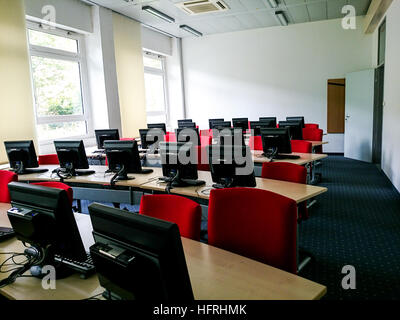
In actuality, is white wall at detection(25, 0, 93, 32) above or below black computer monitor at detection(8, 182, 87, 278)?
above

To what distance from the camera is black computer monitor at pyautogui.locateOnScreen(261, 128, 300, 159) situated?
3834mm

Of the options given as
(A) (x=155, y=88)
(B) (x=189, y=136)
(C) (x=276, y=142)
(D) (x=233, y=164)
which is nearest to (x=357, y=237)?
(C) (x=276, y=142)

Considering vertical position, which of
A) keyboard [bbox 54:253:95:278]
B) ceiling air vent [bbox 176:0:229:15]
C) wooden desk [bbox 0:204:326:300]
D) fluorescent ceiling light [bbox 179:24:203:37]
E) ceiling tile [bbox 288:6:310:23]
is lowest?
wooden desk [bbox 0:204:326:300]

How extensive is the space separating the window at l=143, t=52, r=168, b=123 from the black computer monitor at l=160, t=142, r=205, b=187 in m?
6.16

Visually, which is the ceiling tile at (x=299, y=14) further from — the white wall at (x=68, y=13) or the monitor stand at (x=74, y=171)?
the monitor stand at (x=74, y=171)

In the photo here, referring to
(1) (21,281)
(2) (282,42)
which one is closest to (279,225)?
(1) (21,281)

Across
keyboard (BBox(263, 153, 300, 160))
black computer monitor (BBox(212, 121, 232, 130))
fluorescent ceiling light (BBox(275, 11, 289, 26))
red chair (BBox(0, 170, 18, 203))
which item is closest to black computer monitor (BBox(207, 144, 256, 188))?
keyboard (BBox(263, 153, 300, 160))

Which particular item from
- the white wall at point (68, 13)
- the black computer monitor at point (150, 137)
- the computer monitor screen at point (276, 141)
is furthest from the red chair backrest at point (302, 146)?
the white wall at point (68, 13)

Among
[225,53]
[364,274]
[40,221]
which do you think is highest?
[225,53]

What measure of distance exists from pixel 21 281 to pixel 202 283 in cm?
79

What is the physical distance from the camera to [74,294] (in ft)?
4.17

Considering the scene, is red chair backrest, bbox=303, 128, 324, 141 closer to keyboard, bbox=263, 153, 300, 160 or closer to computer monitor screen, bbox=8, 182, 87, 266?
keyboard, bbox=263, 153, 300, 160

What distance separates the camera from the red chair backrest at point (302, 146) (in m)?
4.40
